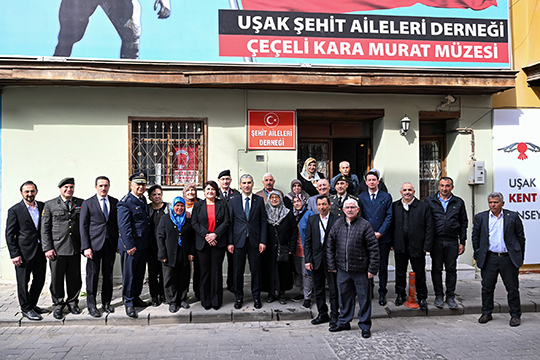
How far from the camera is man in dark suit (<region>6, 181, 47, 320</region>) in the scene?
236 inches

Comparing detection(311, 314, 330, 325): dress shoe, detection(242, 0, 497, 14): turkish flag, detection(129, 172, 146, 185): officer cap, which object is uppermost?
detection(242, 0, 497, 14): turkish flag

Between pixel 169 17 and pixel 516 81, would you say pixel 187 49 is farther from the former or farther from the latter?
pixel 516 81

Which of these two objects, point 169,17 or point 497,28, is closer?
point 169,17

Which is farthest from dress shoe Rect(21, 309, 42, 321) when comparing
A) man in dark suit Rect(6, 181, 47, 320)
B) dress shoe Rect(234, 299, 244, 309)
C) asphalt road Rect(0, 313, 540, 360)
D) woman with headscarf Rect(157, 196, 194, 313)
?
dress shoe Rect(234, 299, 244, 309)

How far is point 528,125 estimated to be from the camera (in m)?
8.89

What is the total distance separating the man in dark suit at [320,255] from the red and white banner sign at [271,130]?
9.06ft

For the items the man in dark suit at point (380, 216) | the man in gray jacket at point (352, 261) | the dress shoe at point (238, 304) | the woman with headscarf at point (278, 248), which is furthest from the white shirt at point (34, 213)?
the man in dark suit at point (380, 216)

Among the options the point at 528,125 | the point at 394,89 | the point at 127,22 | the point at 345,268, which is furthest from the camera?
the point at 528,125

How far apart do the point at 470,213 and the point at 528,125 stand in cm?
225

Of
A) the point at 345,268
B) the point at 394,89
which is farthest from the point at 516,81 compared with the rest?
the point at 345,268

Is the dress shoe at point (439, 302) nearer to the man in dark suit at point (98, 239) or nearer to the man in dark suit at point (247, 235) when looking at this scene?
the man in dark suit at point (247, 235)

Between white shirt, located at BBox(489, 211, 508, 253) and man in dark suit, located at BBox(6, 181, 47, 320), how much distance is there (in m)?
6.56

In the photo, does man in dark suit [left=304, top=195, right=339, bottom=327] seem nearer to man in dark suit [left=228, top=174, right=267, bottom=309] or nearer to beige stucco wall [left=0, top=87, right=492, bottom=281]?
man in dark suit [left=228, top=174, right=267, bottom=309]

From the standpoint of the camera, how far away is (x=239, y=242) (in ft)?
21.1
